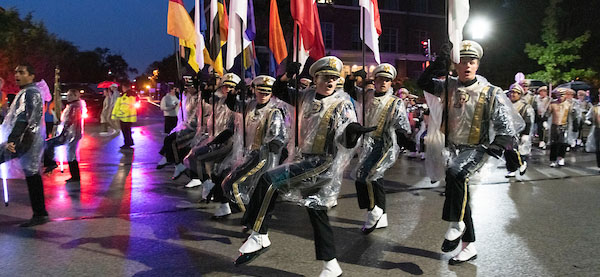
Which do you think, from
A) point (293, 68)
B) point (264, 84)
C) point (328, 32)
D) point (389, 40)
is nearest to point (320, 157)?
point (293, 68)

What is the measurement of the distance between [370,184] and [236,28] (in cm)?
259

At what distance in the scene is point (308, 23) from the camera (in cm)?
591

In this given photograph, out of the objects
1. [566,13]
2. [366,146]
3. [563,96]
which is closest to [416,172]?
[563,96]

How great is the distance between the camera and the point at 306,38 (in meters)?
6.04

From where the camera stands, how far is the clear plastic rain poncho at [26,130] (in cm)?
612

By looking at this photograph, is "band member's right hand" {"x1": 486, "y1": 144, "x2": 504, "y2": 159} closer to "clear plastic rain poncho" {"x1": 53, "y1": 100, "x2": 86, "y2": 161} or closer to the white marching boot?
the white marching boot

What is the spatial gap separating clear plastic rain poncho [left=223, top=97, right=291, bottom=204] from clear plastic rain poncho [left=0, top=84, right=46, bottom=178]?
2602 millimetres

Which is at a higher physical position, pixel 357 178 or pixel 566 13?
pixel 566 13

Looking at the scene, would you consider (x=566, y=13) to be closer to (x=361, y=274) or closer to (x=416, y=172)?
(x=416, y=172)

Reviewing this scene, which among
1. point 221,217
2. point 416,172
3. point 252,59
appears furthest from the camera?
point 416,172

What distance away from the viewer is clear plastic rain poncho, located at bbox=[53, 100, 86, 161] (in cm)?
890

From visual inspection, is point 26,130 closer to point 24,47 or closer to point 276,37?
point 276,37

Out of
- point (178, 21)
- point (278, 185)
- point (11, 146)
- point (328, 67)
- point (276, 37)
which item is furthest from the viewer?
point (178, 21)

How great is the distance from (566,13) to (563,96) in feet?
61.4
